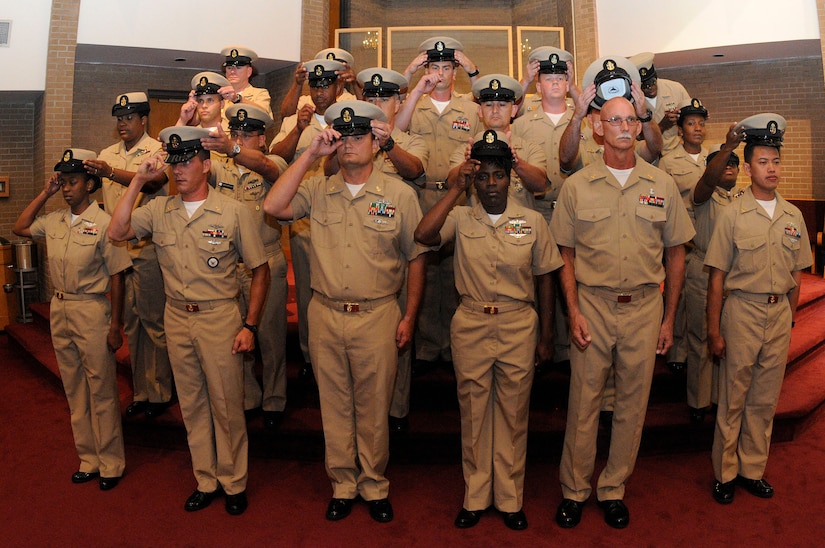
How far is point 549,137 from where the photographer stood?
4.52m

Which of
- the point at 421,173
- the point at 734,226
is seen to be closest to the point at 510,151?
the point at 421,173

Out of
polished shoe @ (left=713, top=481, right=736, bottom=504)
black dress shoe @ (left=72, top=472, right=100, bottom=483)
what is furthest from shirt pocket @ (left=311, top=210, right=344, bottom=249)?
polished shoe @ (left=713, top=481, right=736, bottom=504)

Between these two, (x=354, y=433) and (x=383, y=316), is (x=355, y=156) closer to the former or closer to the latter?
(x=383, y=316)

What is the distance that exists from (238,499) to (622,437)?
1984mm

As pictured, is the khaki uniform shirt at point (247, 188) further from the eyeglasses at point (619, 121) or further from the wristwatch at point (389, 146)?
the eyeglasses at point (619, 121)

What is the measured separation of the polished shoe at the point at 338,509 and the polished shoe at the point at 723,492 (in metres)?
1.93

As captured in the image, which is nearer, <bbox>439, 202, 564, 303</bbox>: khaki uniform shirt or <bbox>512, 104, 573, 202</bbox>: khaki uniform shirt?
<bbox>439, 202, 564, 303</bbox>: khaki uniform shirt

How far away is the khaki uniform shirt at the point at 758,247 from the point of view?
360 cm

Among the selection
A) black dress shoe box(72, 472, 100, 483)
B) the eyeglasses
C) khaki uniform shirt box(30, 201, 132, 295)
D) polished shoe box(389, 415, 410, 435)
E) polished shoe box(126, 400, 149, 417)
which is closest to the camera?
the eyeglasses

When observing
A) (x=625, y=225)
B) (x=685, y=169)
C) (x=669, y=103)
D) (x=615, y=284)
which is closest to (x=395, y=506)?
(x=615, y=284)

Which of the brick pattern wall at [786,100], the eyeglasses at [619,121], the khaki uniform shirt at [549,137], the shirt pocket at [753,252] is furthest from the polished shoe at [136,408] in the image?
the brick pattern wall at [786,100]

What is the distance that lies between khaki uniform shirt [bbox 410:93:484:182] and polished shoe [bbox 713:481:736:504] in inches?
96.0

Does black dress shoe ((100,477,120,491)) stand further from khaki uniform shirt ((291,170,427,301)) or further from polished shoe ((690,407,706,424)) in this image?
polished shoe ((690,407,706,424))

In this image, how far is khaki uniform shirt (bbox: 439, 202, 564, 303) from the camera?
3.39 meters
